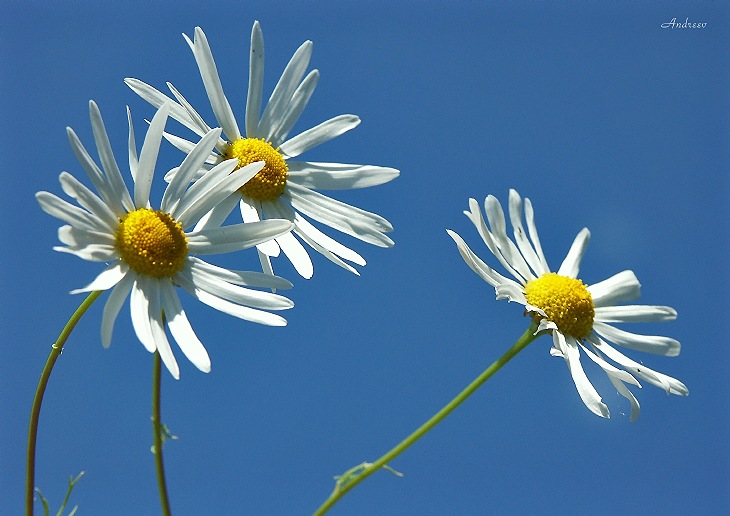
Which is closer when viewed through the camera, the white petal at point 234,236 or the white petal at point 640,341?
the white petal at point 234,236

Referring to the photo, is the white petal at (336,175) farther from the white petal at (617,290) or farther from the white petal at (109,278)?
the white petal at (617,290)

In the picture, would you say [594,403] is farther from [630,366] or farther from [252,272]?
[252,272]

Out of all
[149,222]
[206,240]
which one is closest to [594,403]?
[206,240]

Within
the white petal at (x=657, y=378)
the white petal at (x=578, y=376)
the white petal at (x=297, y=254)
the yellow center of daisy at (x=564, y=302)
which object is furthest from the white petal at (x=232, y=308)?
the white petal at (x=657, y=378)

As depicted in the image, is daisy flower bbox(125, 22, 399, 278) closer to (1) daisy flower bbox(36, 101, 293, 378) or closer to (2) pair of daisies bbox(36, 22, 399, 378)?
(2) pair of daisies bbox(36, 22, 399, 378)

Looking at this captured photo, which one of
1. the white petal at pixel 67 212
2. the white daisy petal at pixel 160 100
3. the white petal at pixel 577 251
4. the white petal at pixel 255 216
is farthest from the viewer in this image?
the white petal at pixel 577 251

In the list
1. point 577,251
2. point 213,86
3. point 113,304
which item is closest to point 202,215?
point 113,304

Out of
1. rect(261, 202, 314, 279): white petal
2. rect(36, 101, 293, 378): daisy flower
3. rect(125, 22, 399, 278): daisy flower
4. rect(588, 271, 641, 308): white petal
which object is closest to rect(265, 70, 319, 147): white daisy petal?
rect(125, 22, 399, 278): daisy flower
